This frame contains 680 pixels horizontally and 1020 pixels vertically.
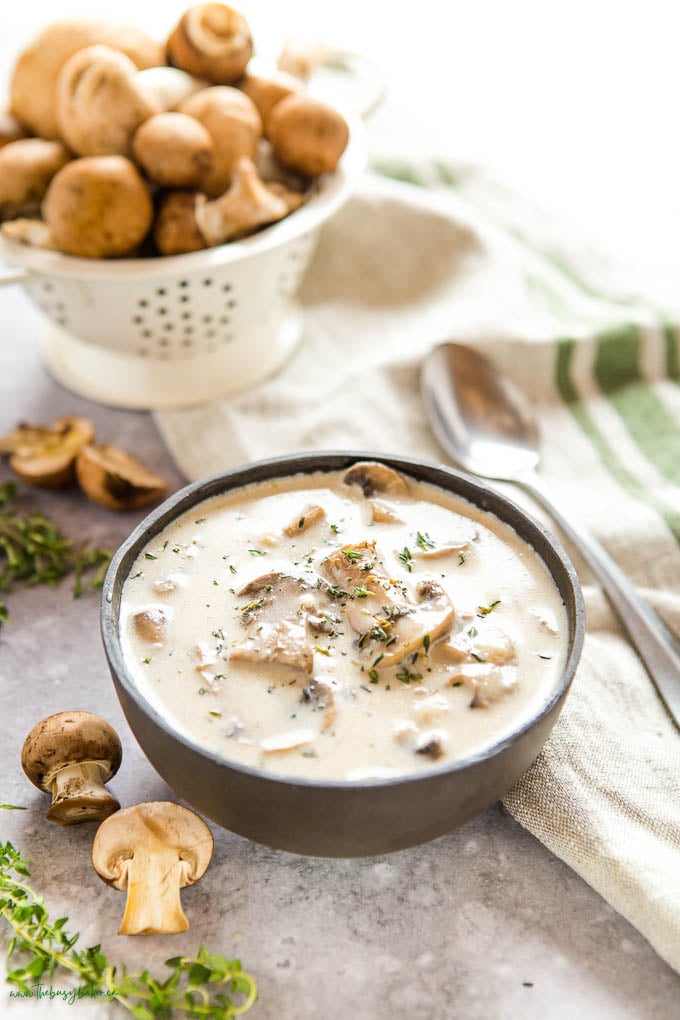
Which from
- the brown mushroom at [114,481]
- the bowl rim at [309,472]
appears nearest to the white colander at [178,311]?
the brown mushroom at [114,481]

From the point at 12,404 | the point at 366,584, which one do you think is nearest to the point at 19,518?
the point at 12,404

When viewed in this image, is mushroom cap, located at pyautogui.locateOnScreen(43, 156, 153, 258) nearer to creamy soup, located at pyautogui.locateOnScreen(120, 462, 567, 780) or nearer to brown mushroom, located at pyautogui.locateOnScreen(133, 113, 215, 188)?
brown mushroom, located at pyautogui.locateOnScreen(133, 113, 215, 188)

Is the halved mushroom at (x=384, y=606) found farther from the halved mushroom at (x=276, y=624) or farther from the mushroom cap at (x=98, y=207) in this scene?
the mushroom cap at (x=98, y=207)

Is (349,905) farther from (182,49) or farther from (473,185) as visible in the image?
(473,185)

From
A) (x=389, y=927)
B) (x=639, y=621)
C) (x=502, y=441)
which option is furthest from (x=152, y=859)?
(x=502, y=441)

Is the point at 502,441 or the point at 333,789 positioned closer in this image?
the point at 333,789

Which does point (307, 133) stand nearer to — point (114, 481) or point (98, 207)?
point (98, 207)

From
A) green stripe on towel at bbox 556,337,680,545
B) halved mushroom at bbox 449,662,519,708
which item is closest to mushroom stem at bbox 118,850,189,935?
halved mushroom at bbox 449,662,519,708
